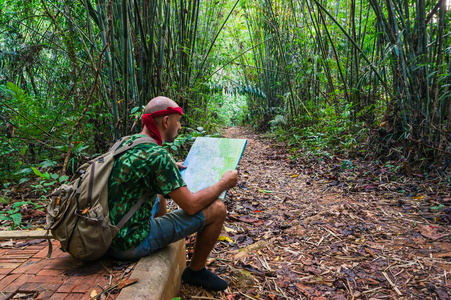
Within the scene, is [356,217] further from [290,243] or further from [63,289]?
[63,289]

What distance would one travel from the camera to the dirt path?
1.72 meters

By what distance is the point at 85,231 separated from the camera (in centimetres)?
131

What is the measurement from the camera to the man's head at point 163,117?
1.62 m

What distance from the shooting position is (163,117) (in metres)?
1.63

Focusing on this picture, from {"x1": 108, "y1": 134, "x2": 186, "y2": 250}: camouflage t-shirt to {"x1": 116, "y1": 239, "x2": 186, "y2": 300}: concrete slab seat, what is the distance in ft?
0.42

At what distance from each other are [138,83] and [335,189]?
2.37 meters

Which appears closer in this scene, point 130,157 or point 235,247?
point 130,157

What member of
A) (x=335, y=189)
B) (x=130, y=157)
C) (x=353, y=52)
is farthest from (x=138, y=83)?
(x=353, y=52)

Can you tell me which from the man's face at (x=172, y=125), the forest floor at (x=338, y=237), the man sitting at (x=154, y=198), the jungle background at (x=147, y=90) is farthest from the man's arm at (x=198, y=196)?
the jungle background at (x=147, y=90)

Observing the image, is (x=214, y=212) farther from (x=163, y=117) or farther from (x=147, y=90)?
(x=147, y=90)

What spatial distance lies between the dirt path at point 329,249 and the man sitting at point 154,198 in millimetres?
342

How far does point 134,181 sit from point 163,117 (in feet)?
1.33

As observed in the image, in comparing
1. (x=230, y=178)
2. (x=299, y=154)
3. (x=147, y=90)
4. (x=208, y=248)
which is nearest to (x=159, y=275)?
(x=208, y=248)

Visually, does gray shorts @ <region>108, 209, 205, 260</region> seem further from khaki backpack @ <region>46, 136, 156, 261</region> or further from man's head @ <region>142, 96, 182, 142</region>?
man's head @ <region>142, 96, 182, 142</region>
